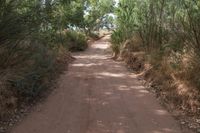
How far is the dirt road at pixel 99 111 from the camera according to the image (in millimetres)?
7586

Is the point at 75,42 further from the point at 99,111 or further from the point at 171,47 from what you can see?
the point at 99,111

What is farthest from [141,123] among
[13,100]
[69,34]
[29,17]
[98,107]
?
[69,34]

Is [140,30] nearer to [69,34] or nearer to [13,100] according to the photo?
[13,100]

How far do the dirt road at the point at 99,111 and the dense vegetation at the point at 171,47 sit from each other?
65 centimetres

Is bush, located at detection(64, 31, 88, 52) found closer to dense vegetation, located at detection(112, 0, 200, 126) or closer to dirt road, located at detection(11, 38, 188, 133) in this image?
dense vegetation, located at detection(112, 0, 200, 126)

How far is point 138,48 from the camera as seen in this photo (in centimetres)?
1866

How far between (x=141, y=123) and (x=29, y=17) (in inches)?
146

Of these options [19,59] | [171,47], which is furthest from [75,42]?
[19,59]

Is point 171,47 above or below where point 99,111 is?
above

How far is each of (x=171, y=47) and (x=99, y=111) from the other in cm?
531

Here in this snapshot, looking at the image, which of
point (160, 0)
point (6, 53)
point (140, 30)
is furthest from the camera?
point (140, 30)

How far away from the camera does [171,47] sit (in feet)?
43.5

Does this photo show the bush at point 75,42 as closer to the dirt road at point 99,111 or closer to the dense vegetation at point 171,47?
the dense vegetation at point 171,47

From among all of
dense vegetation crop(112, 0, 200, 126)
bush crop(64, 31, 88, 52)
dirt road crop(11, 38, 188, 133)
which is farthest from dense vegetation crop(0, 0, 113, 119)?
bush crop(64, 31, 88, 52)
